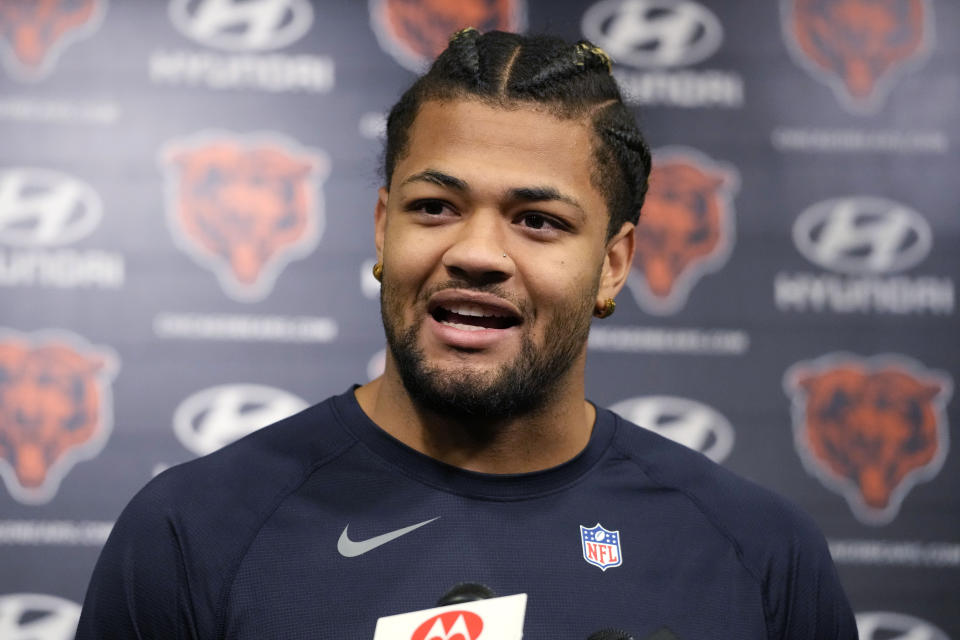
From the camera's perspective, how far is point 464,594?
1198mm

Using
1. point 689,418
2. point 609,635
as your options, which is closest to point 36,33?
point 689,418

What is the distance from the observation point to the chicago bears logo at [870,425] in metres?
2.57

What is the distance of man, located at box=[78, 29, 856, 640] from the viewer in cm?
122

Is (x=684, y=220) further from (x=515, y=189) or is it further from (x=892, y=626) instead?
(x=515, y=189)

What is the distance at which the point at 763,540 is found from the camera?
141cm

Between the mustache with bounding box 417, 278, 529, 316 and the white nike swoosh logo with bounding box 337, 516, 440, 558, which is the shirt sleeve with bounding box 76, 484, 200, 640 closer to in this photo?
the white nike swoosh logo with bounding box 337, 516, 440, 558

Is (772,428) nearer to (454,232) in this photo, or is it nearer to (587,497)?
(587,497)

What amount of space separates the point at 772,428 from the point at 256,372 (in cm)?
129

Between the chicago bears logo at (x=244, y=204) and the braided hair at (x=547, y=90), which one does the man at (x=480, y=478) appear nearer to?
the braided hair at (x=547, y=90)

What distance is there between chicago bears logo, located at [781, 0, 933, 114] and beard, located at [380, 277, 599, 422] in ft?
5.32

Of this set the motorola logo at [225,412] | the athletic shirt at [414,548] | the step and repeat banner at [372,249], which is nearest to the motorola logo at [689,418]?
the step and repeat banner at [372,249]

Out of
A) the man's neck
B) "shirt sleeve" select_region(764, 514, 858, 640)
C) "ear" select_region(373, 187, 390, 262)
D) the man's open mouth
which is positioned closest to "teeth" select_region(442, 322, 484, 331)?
the man's open mouth

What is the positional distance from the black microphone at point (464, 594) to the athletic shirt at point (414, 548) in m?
0.01

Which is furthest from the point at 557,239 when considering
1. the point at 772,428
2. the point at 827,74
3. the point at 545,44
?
the point at 827,74
